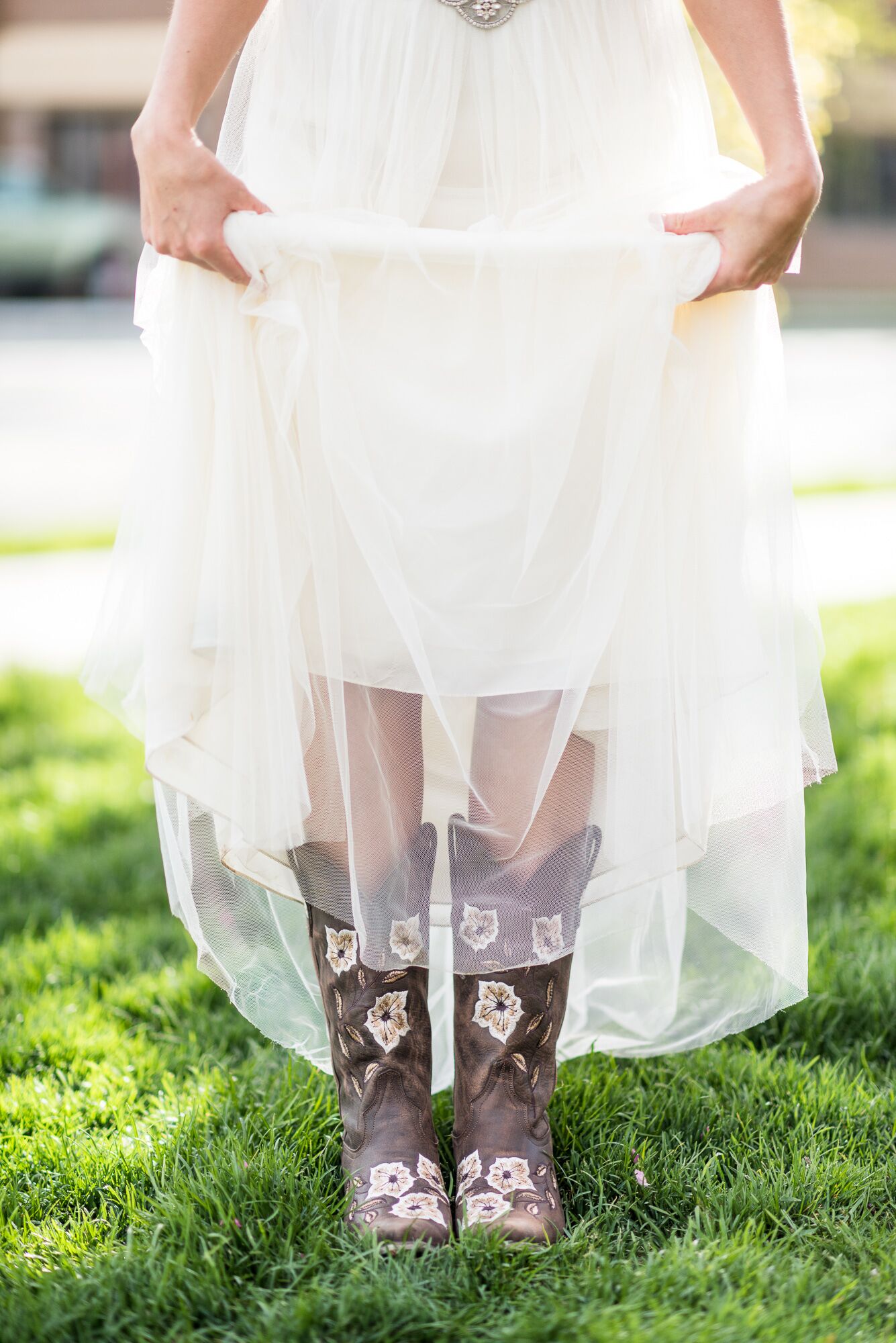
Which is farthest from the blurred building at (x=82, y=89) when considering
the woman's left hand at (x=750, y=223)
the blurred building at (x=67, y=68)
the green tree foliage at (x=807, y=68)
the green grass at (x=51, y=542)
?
the woman's left hand at (x=750, y=223)

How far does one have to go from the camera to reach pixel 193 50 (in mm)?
1252

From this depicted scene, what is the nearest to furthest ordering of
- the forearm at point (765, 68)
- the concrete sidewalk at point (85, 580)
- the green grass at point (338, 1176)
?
the green grass at point (338, 1176), the forearm at point (765, 68), the concrete sidewalk at point (85, 580)

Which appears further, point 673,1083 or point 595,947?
point 595,947

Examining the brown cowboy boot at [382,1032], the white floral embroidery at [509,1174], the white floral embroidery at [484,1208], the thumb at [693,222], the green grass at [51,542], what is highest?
the thumb at [693,222]

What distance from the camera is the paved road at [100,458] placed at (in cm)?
428

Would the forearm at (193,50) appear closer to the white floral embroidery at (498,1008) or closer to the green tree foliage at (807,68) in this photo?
the white floral embroidery at (498,1008)

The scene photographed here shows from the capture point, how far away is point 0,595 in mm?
4379

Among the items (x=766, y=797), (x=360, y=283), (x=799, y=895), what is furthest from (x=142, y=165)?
(x=799, y=895)

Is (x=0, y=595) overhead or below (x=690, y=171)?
below

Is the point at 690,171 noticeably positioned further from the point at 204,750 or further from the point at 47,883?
the point at 47,883

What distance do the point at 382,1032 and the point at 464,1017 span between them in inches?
3.6

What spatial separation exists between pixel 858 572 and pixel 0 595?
9.89 ft

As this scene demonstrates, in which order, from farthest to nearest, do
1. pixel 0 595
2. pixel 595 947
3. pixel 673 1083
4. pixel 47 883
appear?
pixel 0 595 < pixel 47 883 < pixel 595 947 < pixel 673 1083
